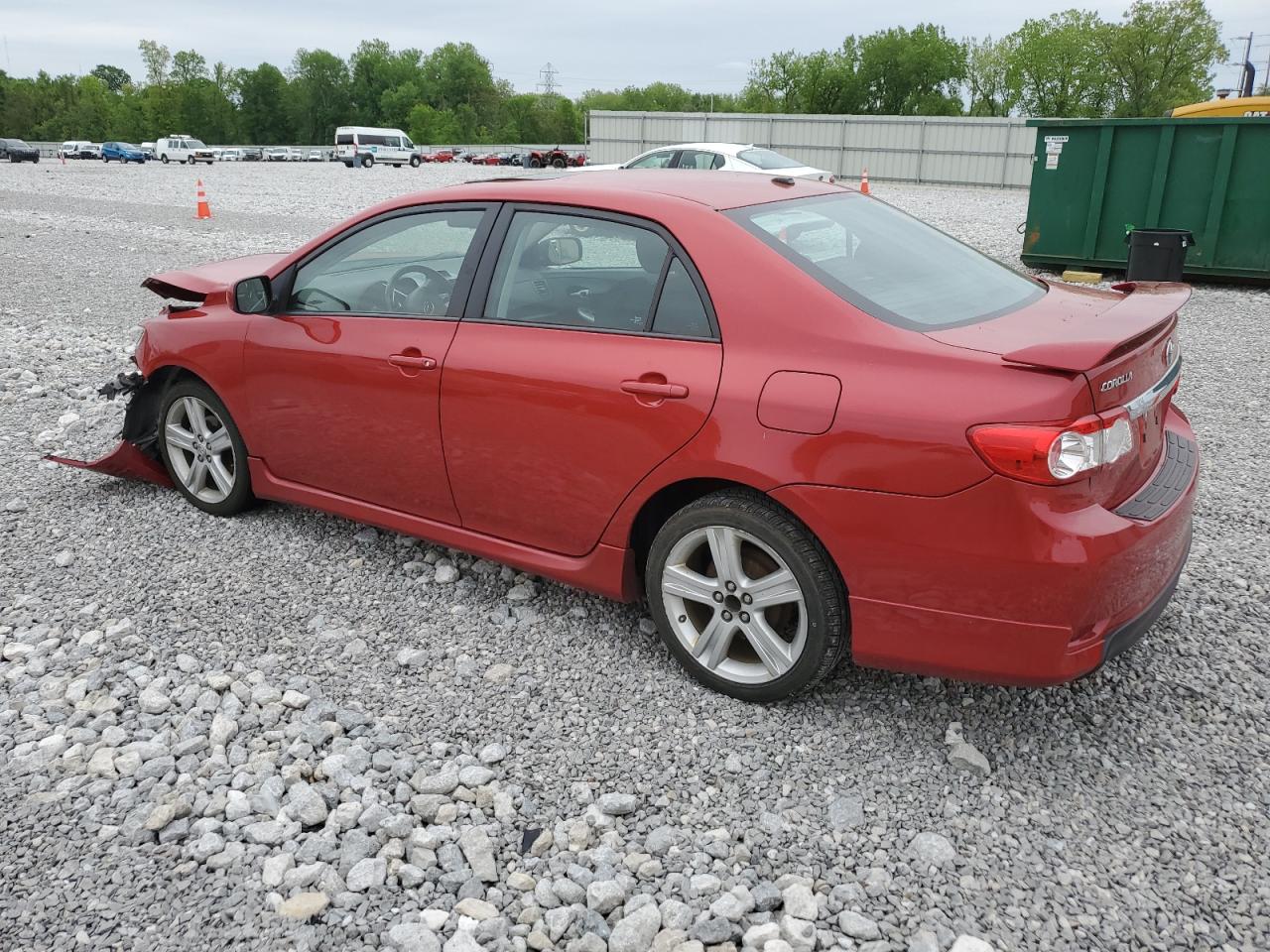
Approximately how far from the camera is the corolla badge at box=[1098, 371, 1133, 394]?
2695 mm

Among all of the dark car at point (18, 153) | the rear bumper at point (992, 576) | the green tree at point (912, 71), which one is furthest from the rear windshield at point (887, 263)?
the green tree at point (912, 71)

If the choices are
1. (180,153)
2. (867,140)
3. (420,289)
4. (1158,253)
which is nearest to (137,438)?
(420,289)

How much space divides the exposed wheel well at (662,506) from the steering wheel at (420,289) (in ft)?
3.76

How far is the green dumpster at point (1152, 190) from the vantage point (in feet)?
37.6

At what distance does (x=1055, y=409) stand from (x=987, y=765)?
43.7 inches

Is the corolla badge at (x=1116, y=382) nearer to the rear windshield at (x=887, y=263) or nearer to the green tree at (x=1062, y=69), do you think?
the rear windshield at (x=887, y=263)

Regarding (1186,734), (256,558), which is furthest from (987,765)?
(256,558)

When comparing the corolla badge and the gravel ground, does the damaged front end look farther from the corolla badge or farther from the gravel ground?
the corolla badge

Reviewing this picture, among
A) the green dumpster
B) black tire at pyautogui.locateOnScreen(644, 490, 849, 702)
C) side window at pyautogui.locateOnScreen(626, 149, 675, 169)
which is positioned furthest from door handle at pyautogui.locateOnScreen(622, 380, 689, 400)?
side window at pyautogui.locateOnScreen(626, 149, 675, 169)

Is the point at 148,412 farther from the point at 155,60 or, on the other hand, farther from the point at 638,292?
the point at 155,60

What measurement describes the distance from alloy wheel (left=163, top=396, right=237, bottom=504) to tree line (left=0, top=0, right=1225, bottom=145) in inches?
2991

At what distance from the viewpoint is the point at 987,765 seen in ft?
9.95

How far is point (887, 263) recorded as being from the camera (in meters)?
3.38

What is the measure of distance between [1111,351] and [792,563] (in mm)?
1039
